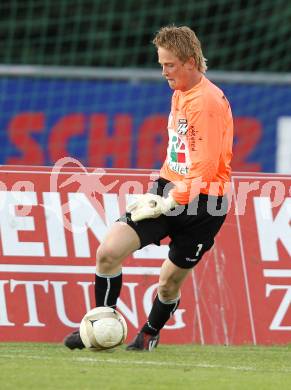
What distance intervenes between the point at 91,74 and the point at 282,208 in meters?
5.46

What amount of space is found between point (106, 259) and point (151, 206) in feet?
1.40

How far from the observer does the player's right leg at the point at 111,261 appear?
7531 millimetres

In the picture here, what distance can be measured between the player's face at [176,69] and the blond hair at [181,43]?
0.03m

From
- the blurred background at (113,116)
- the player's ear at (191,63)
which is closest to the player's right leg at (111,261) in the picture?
the player's ear at (191,63)

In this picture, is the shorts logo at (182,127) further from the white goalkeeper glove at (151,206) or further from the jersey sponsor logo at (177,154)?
the white goalkeeper glove at (151,206)

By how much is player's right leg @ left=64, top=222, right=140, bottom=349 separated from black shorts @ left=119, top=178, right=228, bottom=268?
0.23 feet

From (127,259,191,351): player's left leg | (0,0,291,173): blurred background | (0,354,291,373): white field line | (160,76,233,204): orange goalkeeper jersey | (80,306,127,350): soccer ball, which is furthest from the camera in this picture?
(0,0,291,173): blurred background

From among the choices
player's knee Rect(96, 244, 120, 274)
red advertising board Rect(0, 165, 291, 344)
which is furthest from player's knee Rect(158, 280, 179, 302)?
red advertising board Rect(0, 165, 291, 344)

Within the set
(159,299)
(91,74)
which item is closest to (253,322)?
(159,299)

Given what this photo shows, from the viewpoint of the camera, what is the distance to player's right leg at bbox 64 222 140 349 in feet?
24.7

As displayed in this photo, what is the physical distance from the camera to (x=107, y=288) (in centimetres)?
774

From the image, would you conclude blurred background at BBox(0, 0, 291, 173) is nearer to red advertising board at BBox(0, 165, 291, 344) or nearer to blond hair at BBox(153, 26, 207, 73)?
red advertising board at BBox(0, 165, 291, 344)

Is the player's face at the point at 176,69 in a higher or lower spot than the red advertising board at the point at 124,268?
higher

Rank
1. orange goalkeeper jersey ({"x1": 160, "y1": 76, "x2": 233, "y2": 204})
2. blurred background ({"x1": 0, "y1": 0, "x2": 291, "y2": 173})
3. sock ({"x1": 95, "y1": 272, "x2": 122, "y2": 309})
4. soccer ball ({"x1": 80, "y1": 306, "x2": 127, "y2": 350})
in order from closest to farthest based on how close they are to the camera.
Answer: orange goalkeeper jersey ({"x1": 160, "y1": 76, "x2": 233, "y2": 204}), soccer ball ({"x1": 80, "y1": 306, "x2": 127, "y2": 350}), sock ({"x1": 95, "y1": 272, "x2": 122, "y2": 309}), blurred background ({"x1": 0, "y1": 0, "x2": 291, "y2": 173})
